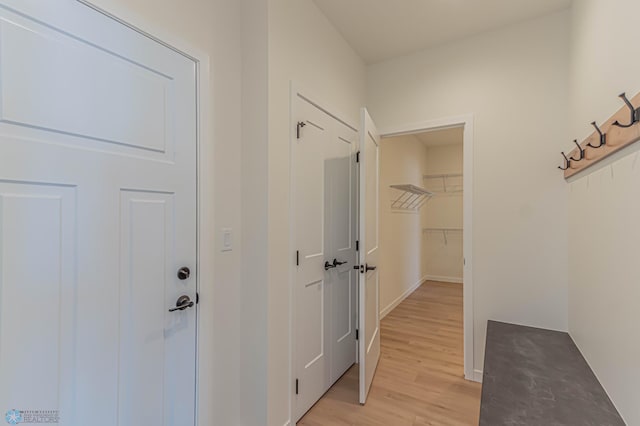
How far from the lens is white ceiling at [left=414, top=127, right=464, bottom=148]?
16.9 ft

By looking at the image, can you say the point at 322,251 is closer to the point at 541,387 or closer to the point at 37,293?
the point at 541,387

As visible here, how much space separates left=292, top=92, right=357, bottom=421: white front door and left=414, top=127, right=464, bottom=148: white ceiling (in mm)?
3080

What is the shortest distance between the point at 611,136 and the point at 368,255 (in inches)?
59.4

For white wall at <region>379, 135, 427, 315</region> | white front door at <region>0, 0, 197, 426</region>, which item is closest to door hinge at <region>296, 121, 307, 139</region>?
white front door at <region>0, 0, 197, 426</region>

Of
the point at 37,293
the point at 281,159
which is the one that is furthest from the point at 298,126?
the point at 37,293

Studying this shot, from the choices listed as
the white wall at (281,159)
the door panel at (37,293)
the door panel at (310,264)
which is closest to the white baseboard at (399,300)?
the door panel at (310,264)

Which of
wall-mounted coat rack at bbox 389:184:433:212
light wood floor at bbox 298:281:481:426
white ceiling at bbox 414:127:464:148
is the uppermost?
white ceiling at bbox 414:127:464:148

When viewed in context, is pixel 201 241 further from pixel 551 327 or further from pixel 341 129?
pixel 551 327

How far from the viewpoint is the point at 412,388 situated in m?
2.30

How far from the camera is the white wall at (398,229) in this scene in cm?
400

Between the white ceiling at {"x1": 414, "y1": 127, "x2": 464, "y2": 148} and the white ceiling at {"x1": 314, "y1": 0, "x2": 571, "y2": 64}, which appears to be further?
the white ceiling at {"x1": 414, "y1": 127, "x2": 464, "y2": 148}

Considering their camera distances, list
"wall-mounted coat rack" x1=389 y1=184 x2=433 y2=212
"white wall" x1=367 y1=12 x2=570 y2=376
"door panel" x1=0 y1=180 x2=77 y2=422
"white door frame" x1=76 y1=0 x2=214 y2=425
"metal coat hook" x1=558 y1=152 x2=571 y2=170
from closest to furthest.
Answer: "door panel" x1=0 y1=180 x2=77 y2=422 → "white door frame" x1=76 y1=0 x2=214 y2=425 → "metal coat hook" x1=558 y1=152 x2=571 y2=170 → "white wall" x1=367 y1=12 x2=570 y2=376 → "wall-mounted coat rack" x1=389 y1=184 x2=433 y2=212

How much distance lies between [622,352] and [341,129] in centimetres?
207

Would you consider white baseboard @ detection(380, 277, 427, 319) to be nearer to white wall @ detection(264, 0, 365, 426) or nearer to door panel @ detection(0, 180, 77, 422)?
white wall @ detection(264, 0, 365, 426)
